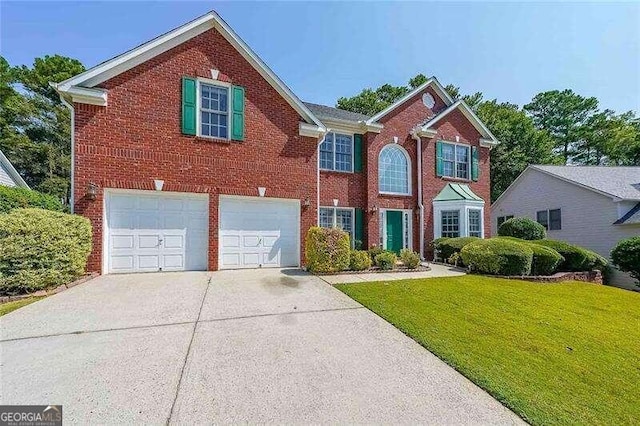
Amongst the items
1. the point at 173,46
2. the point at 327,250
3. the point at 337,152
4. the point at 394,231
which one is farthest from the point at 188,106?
the point at 394,231

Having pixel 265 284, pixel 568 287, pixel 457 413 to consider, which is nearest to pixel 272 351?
pixel 457 413

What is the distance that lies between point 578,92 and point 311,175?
40781mm

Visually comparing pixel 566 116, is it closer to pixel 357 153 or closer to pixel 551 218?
pixel 551 218

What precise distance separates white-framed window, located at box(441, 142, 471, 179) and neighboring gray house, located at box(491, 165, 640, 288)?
6750 millimetres

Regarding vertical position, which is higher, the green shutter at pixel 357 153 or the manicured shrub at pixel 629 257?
the green shutter at pixel 357 153

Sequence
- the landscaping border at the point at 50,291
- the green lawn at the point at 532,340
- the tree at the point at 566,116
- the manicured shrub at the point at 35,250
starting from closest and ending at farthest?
the green lawn at the point at 532,340 < the landscaping border at the point at 50,291 < the manicured shrub at the point at 35,250 < the tree at the point at 566,116

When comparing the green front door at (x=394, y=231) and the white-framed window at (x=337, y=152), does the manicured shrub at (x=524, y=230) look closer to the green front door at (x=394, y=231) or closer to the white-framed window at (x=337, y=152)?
the green front door at (x=394, y=231)

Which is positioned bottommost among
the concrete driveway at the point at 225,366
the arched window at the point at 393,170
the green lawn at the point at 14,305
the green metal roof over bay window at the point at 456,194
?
the concrete driveway at the point at 225,366

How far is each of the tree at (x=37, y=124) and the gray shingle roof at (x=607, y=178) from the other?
36155mm

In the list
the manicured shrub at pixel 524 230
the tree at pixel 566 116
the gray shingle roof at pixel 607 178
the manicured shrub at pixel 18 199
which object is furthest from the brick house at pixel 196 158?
the tree at pixel 566 116

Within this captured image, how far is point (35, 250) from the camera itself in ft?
21.6

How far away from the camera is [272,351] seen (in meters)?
4.04

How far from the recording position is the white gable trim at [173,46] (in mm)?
8672

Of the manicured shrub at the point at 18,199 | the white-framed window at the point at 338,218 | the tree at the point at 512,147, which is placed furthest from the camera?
the tree at the point at 512,147
